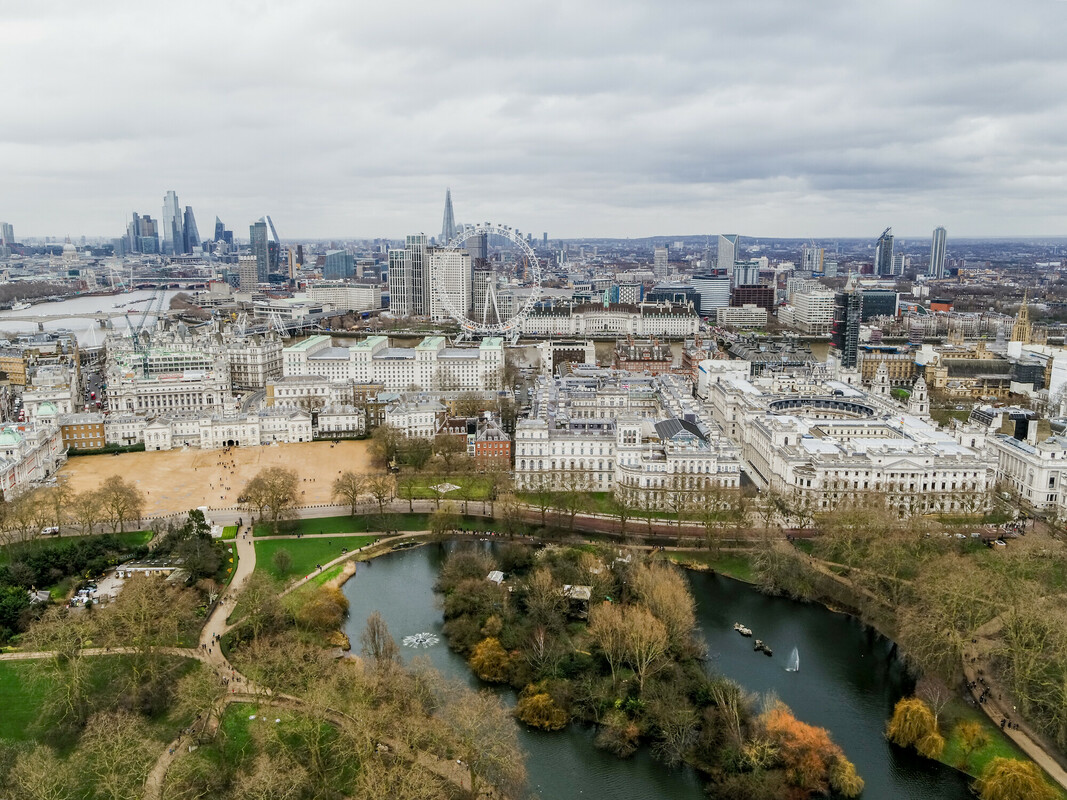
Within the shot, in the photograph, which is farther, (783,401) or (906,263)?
(906,263)

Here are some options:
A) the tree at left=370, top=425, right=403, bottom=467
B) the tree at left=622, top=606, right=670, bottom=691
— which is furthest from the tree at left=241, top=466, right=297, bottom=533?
the tree at left=622, top=606, right=670, bottom=691

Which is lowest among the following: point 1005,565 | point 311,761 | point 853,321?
point 311,761

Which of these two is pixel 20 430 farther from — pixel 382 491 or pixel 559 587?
pixel 559 587

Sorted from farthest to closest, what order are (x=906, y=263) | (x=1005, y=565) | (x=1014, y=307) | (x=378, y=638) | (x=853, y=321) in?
(x=906, y=263), (x=1014, y=307), (x=853, y=321), (x=1005, y=565), (x=378, y=638)

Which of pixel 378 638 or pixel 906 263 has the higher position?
pixel 906 263

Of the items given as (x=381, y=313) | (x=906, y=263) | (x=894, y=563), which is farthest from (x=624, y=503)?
(x=906, y=263)

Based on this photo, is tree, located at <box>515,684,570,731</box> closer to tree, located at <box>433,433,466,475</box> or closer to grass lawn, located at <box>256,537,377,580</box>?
grass lawn, located at <box>256,537,377,580</box>
